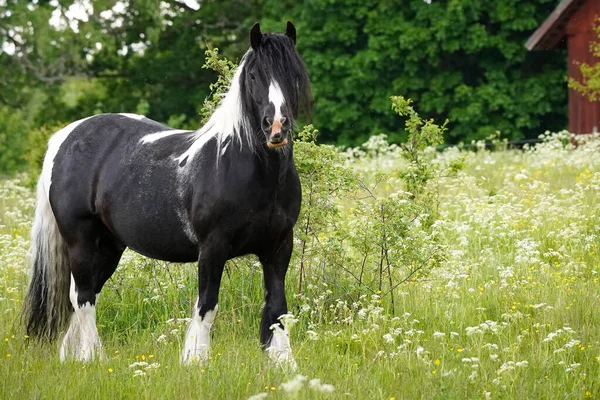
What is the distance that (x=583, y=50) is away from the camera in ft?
72.9

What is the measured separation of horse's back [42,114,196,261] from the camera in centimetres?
598

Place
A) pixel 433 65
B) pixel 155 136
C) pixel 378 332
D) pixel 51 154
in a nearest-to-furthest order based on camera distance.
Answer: pixel 378 332 → pixel 155 136 → pixel 51 154 → pixel 433 65

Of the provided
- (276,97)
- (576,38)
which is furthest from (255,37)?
(576,38)

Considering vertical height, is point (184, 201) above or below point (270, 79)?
→ below

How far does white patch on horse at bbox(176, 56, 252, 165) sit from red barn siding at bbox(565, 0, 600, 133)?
57.8ft

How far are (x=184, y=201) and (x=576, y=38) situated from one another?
18.7 metres

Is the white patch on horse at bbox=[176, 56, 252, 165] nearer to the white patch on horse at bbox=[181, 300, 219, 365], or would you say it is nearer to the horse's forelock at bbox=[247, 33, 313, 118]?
the horse's forelock at bbox=[247, 33, 313, 118]

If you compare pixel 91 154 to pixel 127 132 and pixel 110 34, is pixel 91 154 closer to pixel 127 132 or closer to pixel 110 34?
pixel 127 132

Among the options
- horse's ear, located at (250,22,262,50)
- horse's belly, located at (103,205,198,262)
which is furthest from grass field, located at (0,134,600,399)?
horse's ear, located at (250,22,262,50)

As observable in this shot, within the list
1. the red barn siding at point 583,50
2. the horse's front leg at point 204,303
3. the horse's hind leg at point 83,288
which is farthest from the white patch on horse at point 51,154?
the red barn siding at point 583,50

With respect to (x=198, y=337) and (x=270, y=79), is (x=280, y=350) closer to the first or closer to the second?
(x=198, y=337)

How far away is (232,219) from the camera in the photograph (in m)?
5.47

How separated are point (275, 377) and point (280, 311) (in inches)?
27.2

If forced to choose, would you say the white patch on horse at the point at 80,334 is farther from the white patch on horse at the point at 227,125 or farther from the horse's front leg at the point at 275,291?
the white patch on horse at the point at 227,125
